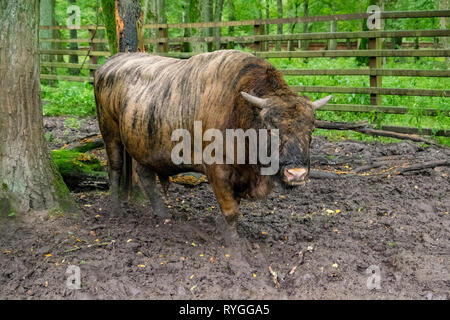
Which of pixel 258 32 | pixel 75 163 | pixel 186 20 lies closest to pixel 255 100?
pixel 75 163

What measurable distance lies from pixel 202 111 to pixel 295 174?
117 centimetres

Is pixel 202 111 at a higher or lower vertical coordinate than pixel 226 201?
higher

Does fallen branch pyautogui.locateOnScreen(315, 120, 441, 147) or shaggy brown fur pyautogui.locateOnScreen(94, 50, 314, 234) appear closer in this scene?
shaggy brown fur pyautogui.locateOnScreen(94, 50, 314, 234)

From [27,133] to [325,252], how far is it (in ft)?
9.82

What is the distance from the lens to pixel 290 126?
3.83 meters

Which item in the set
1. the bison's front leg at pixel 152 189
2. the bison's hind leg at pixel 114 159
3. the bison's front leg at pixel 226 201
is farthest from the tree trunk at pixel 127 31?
the bison's front leg at pixel 226 201

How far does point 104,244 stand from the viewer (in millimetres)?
4375

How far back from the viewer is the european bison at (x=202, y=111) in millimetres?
3893

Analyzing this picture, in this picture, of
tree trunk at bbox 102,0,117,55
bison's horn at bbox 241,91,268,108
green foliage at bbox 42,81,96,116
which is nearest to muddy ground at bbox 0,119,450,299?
bison's horn at bbox 241,91,268,108

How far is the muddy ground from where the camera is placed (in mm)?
3656

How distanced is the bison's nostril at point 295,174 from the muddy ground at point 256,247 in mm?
563

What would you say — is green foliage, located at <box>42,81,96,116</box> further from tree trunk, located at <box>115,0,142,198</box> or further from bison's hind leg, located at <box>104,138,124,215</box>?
bison's hind leg, located at <box>104,138,124,215</box>

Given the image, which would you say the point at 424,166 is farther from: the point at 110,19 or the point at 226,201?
the point at 110,19

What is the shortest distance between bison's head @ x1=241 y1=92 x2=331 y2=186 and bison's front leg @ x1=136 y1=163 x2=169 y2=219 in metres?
1.82
